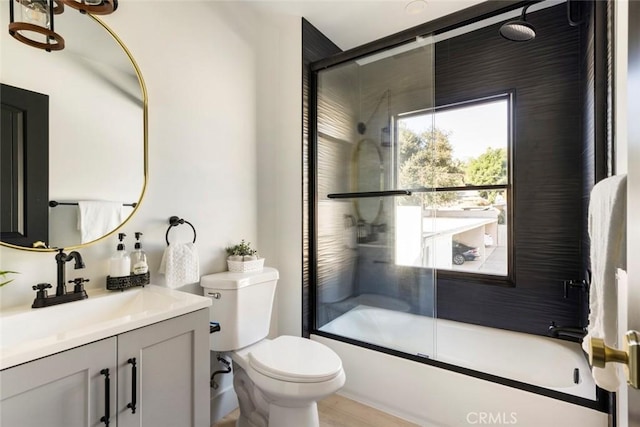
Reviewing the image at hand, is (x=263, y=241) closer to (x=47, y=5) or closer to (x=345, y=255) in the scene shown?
(x=345, y=255)

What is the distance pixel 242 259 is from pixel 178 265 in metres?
0.41

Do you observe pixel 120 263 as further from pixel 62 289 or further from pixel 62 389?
pixel 62 389

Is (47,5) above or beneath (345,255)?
above

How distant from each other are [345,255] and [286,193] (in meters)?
0.70

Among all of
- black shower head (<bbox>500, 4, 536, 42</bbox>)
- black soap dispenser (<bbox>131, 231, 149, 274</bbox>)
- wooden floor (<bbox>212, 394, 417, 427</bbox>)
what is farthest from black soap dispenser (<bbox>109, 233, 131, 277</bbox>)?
black shower head (<bbox>500, 4, 536, 42</bbox>)

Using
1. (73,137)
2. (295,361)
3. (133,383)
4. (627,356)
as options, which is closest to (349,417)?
(295,361)

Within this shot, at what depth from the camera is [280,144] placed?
217cm

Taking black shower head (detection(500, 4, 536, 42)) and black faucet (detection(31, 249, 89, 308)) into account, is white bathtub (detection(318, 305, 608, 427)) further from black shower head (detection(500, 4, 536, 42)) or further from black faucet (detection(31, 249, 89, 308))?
black shower head (detection(500, 4, 536, 42))

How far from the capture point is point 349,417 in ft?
5.94

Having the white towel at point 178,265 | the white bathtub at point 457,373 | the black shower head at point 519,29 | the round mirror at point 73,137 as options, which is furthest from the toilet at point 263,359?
the black shower head at point 519,29

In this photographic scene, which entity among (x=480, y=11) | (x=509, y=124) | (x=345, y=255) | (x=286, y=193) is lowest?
(x=345, y=255)

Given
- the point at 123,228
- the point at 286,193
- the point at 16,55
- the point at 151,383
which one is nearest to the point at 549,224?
the point at 286,193

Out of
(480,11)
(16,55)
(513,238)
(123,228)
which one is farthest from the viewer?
(513,238)

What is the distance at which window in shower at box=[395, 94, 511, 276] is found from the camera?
6.75 feet
